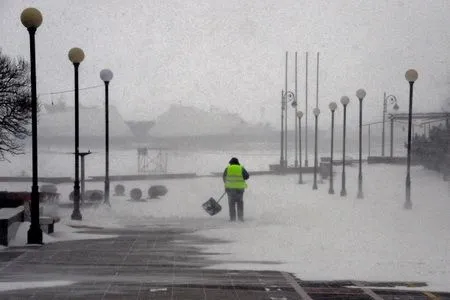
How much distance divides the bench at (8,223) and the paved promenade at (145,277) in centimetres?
40

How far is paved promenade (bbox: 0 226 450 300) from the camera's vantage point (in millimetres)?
9914

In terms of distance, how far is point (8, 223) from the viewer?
15.0 meters

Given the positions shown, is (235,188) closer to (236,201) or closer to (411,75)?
(236,201)

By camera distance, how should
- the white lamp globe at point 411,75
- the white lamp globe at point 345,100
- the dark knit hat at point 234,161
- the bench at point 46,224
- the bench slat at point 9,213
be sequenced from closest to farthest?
the bench slat at point 9,213
the bench at point 46,224
the dark knit hat at point 234,161
the white lamp globe at point 411,75
the white lamp globe at point 345,100

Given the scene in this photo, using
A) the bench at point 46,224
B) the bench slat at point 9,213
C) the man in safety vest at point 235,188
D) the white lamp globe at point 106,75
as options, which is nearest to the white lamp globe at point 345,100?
the white lamp globe at point 106,75

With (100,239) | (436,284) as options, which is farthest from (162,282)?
(100,239)

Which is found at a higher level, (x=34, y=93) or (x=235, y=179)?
(x=34, y=93)

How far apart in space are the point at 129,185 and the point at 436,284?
4303 cm

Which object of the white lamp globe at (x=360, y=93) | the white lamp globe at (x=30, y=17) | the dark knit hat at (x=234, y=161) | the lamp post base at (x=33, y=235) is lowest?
the lamp post base at (x=33, y=235)

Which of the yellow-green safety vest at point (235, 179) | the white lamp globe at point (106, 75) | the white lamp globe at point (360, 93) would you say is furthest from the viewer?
the white lamp globe at point (360, 93)

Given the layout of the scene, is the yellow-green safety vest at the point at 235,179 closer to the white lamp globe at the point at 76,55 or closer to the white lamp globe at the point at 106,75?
the white lamp globe at the point at 76,55

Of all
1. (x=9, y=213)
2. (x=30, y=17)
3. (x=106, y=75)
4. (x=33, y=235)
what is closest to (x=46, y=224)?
(x=9, y=213)

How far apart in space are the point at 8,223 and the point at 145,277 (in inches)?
191

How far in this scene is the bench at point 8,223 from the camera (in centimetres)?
1487
